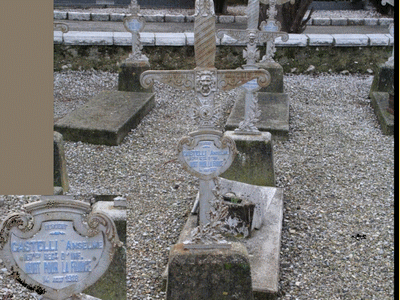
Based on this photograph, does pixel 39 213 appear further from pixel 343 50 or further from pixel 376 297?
pixel 343 50

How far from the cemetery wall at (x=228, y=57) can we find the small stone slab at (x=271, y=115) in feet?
6.08

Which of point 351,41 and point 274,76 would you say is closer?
point 274,76

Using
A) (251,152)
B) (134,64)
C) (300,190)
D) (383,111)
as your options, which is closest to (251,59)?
(251,152)

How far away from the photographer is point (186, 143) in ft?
10.7

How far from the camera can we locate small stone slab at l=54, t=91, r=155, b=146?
19.4 feet

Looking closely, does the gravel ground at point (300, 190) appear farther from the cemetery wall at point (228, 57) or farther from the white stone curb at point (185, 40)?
the white stone curb at point (185, 40)

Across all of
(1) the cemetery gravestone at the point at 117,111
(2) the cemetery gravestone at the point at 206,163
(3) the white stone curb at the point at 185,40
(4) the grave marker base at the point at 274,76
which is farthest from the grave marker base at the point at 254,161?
(3) the white stone curb at the point at 185,40

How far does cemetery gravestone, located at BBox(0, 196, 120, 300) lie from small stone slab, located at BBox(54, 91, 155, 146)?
341cm

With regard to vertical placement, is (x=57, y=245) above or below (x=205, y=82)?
below

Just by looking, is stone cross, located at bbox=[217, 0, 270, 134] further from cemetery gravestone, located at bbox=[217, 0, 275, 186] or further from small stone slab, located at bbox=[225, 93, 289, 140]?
small stone slab, located at bbox=[225, 93, 289, 140]

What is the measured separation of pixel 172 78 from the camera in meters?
3.38

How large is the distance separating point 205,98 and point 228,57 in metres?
5.80

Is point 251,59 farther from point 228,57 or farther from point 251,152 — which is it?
point 228,57

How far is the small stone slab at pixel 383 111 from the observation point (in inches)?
258
